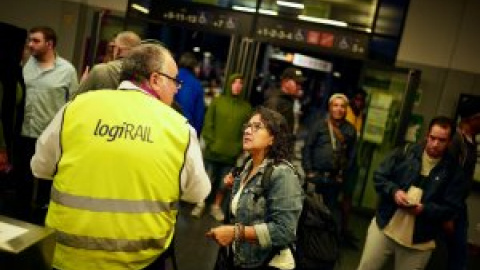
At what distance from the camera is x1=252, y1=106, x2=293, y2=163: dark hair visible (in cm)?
241

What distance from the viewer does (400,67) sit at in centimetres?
608

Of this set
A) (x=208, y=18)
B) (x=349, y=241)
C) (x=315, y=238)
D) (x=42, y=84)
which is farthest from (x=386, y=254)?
(x=208, y=18)

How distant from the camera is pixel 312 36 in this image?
6195 millimetres

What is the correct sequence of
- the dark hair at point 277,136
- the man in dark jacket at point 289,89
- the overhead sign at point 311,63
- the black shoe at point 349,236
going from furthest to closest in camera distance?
the overhead sign at point 311,63 → the black shoe at point 349,236 → the man in dark jacket at point 289,89 → the dark hair at point 277,136

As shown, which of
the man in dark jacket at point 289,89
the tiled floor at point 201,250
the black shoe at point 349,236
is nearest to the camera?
the tiled floor at point 201,250

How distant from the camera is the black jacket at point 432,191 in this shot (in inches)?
124

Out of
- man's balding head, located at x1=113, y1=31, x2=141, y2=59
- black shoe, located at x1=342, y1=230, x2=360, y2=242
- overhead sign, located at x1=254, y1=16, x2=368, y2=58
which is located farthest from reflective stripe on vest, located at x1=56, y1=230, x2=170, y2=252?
overhead sign, located at x1=254, y1=16, x2=368, y2=58

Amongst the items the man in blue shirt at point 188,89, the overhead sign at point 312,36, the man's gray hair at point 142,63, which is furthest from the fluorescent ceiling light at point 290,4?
the man's gray hair at point 142,63

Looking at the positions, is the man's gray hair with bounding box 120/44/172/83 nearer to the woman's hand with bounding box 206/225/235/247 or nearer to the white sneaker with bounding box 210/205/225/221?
the woman's hand with bounding box 206/225/235/247

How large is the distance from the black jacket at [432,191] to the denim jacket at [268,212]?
126cm

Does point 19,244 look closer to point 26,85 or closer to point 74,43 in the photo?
point 26,85

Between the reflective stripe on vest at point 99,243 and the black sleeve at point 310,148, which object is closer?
the reflective stripe on vest at point 99,243

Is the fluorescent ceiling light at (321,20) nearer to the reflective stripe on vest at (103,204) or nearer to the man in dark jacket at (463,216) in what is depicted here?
the man in dark jacket at (463,216)

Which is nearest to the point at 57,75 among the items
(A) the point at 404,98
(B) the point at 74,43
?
(B) the point at 74,43
